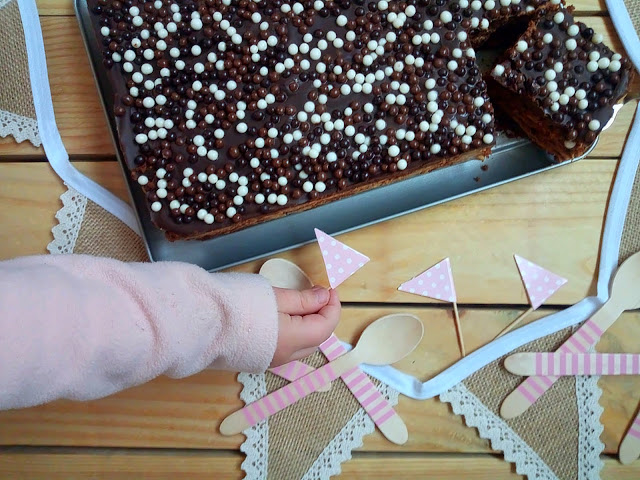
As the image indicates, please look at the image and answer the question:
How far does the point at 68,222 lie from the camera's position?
0.91 metres

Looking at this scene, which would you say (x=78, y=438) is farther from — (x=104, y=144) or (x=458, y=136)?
(x=458, y=136)

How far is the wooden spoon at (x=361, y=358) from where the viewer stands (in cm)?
90

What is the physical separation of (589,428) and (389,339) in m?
0.39

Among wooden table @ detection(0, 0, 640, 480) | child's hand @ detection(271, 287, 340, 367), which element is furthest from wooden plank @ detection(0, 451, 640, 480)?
child's hand @ detection(271, 287, 340, 367)

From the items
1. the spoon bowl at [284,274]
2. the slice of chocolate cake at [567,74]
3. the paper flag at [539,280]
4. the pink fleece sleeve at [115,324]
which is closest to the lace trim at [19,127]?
the pink fleece sleeve at [115,324]

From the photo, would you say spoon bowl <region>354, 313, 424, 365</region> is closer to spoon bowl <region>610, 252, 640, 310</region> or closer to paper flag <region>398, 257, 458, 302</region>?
paper flag <region>398, 257, 458, 302</region>

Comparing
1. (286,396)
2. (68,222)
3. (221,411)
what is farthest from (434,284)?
(68,222)

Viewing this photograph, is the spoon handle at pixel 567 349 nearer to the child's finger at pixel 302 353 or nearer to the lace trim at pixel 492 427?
the lace trim at pixel 492 427

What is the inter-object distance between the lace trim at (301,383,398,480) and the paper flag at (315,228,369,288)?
0.68 ft

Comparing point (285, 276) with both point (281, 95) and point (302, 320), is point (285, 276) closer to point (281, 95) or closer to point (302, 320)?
point (302, 320)

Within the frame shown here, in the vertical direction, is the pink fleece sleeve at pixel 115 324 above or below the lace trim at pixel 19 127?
below

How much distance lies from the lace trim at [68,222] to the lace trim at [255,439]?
14.9 inches

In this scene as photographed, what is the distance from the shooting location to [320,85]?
32.2 inches

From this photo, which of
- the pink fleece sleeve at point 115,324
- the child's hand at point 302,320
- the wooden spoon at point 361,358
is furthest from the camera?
the wooden spoon at point 361,358
